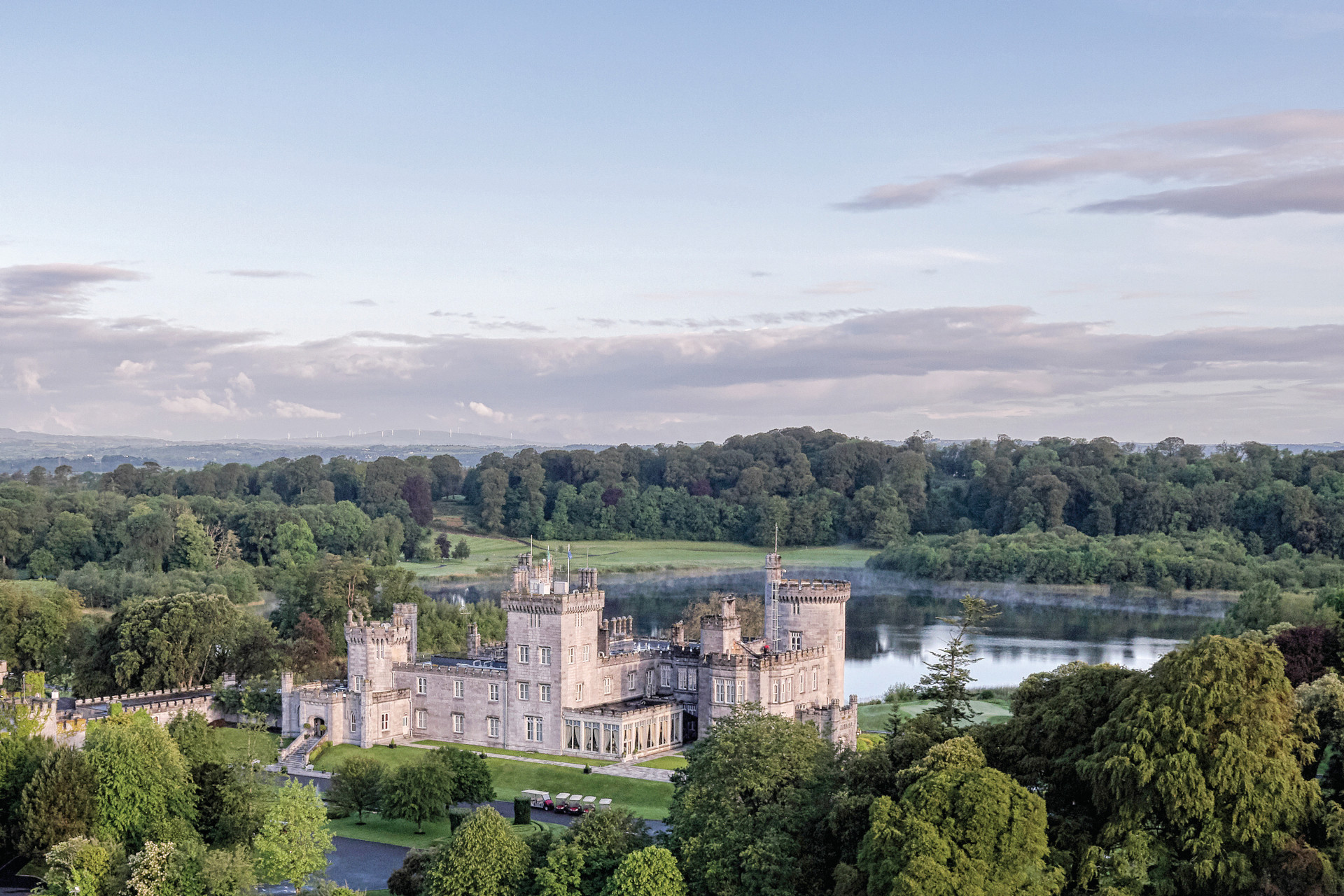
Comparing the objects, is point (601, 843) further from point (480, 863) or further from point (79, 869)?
point (79, 869)

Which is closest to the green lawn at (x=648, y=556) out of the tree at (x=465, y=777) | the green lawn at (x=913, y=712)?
the green lawn at (x=913, y=712)

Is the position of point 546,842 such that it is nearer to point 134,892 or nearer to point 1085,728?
point 134,892

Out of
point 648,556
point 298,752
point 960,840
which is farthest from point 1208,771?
point 648,556

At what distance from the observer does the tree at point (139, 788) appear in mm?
41062

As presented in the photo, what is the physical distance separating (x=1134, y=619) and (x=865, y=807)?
77621 mm

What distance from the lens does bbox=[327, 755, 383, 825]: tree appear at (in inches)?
1845

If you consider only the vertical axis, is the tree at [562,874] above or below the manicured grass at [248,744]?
above

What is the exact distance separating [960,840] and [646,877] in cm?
742

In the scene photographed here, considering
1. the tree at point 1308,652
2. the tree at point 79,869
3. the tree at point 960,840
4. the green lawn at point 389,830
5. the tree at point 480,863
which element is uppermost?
the tree at point 1308,652

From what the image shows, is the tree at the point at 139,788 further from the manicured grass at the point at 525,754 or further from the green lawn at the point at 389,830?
the manicured grass at the point at 525,754

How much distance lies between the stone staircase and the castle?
0.45ft

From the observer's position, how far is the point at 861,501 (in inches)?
6614

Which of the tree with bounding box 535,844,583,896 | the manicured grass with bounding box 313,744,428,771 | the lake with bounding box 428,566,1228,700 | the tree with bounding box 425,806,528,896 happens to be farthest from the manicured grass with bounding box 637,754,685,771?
the lake with bounding box 428,566,1228,700

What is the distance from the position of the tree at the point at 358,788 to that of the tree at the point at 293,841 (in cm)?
847
